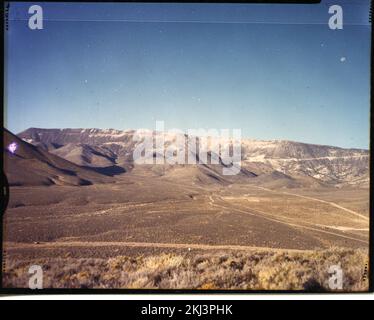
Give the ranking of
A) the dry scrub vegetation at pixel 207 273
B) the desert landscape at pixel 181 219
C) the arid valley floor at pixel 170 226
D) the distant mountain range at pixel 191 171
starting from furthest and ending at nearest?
the distant mountain range at pixel 191 171
the arid valley floor at pixel 170 226
the desert landscape at pixel 181 219
the dry scrub vegetation at pixel 207 273

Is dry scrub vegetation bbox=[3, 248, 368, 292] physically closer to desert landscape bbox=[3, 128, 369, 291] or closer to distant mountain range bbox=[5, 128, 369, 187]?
desert landscape bbox=[3, 128, 369, 291]

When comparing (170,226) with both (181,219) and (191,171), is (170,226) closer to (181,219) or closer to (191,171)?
(181,219)

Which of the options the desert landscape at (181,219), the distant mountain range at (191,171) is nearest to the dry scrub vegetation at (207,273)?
the desert landscape at (181,219)

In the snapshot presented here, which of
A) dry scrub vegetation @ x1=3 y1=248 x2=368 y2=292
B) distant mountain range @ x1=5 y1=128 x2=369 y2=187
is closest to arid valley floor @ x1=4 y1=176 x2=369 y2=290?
dry scrub vegetation @ x1=3 y1=248 x2=368 y2=292

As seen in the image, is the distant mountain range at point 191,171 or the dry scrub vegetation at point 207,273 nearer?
the dry scrub vegetation at point 207,273

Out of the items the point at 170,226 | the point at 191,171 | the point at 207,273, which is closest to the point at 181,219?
the point at 170,226

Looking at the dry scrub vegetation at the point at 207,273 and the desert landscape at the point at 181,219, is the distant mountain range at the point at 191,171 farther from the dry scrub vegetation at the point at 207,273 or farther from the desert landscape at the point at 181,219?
the dry scrub vegetation at the point at 207,273
